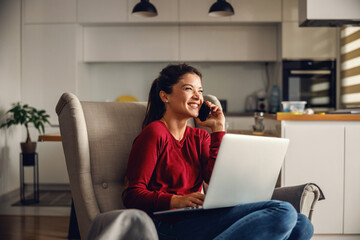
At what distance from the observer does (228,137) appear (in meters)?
1.25

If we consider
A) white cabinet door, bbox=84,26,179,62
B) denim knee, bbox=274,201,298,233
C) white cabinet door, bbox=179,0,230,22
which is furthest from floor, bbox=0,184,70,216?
denim knee, bbox=274,201,298,233

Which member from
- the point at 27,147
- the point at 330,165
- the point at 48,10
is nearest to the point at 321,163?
the point at 330,165

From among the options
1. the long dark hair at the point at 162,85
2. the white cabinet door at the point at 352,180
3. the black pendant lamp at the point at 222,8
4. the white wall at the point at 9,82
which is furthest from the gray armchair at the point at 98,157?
the white wall at the point at 9,82

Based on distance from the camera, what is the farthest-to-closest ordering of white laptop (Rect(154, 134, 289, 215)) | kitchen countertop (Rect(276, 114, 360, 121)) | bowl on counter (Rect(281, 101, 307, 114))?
bowl on counter (Rect(281, 101, 307, 114)) < kitchen countertop (Rect(276, 114, 360, 121)) < white laptop (Rect(154, 134, 289, 215))

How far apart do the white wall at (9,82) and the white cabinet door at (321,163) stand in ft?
9.82

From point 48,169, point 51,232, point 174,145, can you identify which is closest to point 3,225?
point 51,232

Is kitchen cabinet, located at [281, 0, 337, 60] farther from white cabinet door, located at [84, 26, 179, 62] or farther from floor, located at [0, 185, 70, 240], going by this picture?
floor, located at [0, 185, 70, 240]

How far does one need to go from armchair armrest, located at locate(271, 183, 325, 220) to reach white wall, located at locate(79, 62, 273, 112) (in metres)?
3.81

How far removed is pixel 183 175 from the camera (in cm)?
159

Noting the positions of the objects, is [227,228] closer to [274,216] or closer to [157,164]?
[274,216]

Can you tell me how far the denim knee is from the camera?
1.28 meters

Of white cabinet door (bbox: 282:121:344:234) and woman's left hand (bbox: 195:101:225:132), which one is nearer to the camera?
woman's left hand (bbox: 195:101:225:132)

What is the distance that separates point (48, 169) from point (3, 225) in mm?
1480

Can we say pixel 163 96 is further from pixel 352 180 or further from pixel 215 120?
pixel 352 180
